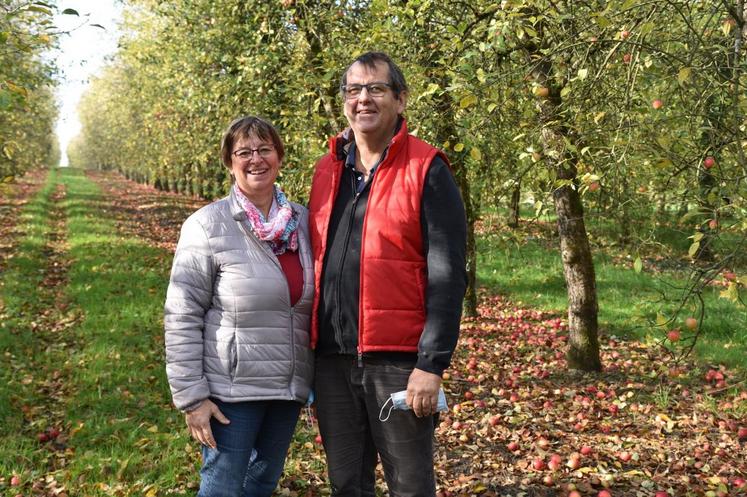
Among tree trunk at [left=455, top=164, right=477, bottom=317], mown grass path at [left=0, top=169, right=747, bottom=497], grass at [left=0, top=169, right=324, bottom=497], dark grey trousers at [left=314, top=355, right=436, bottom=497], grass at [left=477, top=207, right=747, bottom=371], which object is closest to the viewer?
dark grey trousers at [left=314, top=355, right=436, bottom=497]

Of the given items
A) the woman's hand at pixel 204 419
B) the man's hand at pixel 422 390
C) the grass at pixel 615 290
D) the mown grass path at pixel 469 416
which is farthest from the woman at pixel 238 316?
the grass at pixel 615 290

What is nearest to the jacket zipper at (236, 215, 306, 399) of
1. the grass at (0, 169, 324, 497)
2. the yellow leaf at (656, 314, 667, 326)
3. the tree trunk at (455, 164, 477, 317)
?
the yellow leaf at (656, 314, 667, 326)

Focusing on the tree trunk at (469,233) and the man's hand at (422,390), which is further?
the tree trunk at (469,233)

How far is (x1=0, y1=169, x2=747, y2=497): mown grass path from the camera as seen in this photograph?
184 inches

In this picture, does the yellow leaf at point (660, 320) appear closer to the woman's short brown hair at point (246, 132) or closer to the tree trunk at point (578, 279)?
the woman's short brown hair at point (246, 132)

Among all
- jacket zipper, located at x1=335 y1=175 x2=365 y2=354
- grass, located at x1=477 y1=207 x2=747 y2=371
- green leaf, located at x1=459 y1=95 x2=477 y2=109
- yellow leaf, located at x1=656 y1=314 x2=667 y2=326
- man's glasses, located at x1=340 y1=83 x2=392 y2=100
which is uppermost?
green leaf, located at x1=459 y1=95 x2=477 y2=109

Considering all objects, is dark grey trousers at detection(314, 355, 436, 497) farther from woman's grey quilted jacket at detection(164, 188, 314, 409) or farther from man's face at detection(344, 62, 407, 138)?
man's face at detection(344, 62, 407, 138)

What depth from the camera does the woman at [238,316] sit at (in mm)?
2725

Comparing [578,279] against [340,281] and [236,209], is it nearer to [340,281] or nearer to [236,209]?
[340,281]

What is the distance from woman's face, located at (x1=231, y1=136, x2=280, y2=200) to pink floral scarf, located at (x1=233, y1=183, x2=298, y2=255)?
73 millimetres

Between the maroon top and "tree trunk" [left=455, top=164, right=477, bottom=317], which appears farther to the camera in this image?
"tree trunk" [left=455, top=164, right=477, bottom=317]

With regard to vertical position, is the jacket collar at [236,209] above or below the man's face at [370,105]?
below

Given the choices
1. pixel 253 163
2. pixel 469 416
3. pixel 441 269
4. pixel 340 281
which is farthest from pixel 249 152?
pixel 469 416

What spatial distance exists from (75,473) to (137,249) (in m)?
11.4
